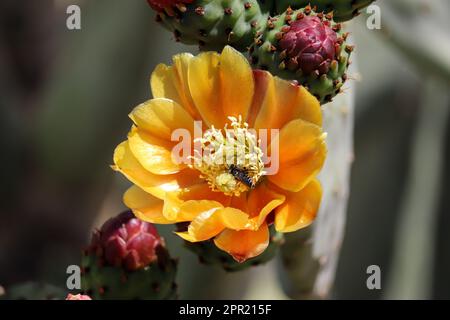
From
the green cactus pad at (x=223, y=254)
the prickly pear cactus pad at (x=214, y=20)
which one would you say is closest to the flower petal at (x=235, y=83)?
the prickly pear cactus pad at (x=214, y=20)

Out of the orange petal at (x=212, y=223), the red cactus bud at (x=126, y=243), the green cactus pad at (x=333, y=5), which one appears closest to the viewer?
the orange petal at (x=212, y=223)

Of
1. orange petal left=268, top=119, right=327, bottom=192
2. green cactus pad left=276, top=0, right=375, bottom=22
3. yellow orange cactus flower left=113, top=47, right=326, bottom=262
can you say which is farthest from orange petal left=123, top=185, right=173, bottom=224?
green cactus pad left=276, top=0, right=375, bottom=22

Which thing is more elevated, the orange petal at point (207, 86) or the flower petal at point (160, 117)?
the orange petal at point (207, 86)

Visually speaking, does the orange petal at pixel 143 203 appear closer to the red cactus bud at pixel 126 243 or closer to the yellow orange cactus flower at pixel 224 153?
the yellow orange cactus flower at pixel 224 153

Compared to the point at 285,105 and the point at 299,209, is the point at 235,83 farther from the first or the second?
the point at 299,209

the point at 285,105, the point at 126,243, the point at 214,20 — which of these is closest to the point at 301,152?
the point at 285,105

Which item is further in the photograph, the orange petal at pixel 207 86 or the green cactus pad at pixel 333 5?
the green cactus pad at pixel 333 5

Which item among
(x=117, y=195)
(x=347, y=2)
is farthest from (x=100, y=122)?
(x=347, y=2)
